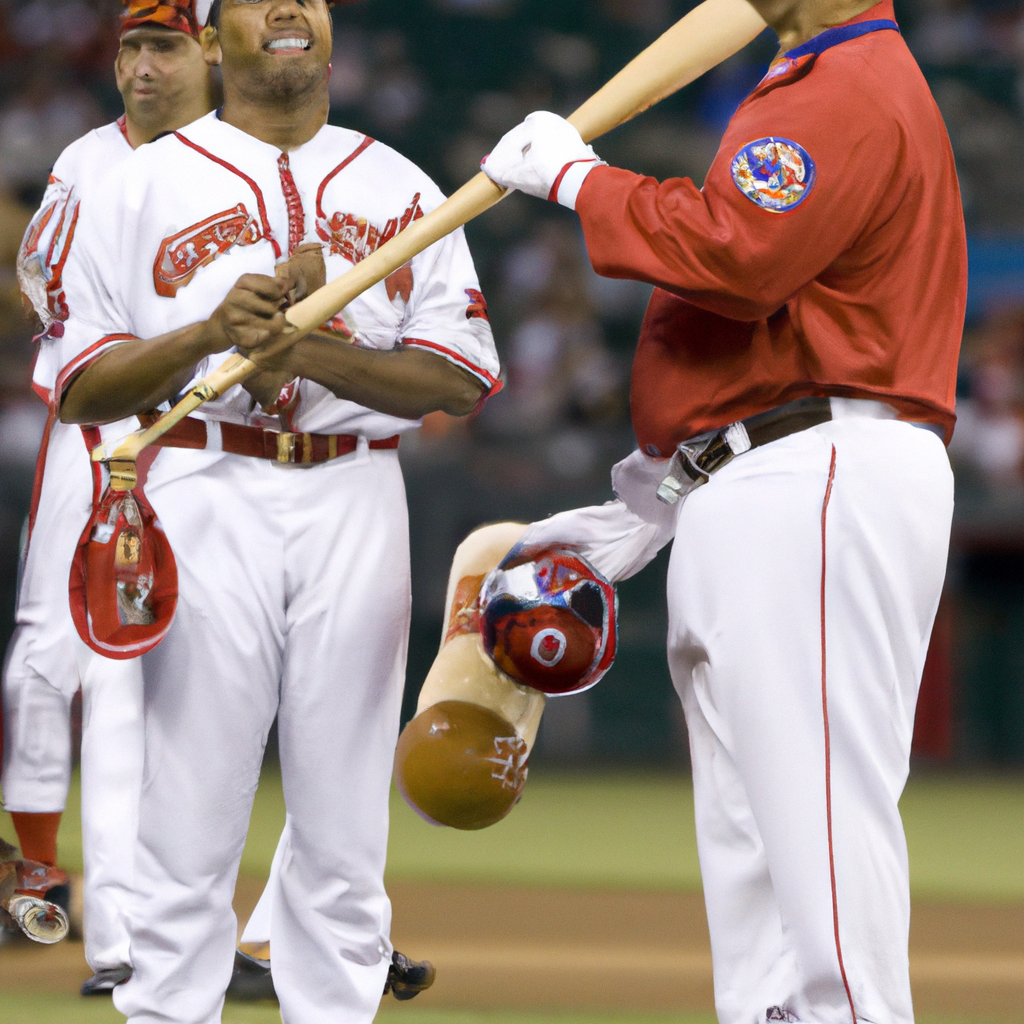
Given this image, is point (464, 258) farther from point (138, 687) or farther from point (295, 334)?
point (138, 687)

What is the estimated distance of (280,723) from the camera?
3018 millimetres

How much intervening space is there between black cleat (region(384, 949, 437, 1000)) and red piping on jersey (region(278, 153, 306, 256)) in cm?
167

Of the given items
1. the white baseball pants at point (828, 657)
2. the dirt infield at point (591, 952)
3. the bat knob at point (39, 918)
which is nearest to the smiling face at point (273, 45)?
the white baseball pants at point (828, 657)

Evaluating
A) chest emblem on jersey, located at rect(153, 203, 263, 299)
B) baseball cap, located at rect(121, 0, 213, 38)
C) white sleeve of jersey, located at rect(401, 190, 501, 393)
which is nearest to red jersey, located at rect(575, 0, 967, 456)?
white sleeve of jersey, located at rect(401, 190, 501, 393)

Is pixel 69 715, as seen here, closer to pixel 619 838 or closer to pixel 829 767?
pixel 829 767

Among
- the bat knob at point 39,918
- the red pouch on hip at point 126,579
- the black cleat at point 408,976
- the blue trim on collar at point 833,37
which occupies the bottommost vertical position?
the black cleat at point 408,976

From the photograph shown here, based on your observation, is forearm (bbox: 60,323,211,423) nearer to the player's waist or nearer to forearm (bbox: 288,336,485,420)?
forearm (bbox: 288,336,485,420)

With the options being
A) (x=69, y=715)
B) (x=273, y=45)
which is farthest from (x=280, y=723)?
(x=69, y=715)

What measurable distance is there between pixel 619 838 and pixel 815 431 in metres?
4.48

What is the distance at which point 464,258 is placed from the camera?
3.12 meters

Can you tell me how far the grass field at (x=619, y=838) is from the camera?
240 inches

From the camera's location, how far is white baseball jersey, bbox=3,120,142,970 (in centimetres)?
370

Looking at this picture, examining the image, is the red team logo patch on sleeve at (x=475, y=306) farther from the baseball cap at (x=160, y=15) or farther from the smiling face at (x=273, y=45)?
the baseball cap at (x=160, y=15)

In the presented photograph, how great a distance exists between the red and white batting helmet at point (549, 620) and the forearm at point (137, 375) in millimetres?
721
